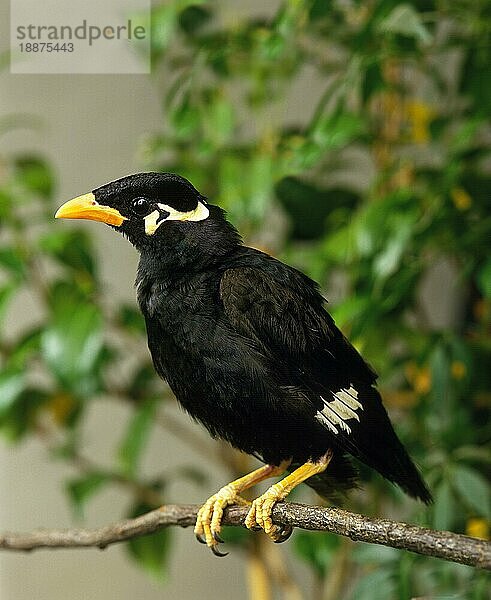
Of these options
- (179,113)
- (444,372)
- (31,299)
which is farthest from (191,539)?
(179,113)

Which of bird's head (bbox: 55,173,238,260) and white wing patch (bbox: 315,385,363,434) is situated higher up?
bird's head (bbox: 55,173,238,260)

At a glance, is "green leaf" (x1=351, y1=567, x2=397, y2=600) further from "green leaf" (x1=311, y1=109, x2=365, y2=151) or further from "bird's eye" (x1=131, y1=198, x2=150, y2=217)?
"bird's eye" (x1=131, y1=198, x2=150, y2=217)

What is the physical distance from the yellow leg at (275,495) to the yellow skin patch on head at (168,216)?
0.45ft

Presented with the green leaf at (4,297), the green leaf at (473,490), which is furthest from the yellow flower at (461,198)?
the green leaf at (4,297)

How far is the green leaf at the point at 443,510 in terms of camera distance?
2.57 ft

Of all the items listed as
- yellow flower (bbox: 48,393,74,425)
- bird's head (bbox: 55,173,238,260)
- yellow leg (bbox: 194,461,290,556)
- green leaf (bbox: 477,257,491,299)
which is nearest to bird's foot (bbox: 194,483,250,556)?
yellow leg (bbox: 194,461,290,556)

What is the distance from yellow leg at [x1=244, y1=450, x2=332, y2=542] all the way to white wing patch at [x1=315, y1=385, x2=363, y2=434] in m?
0.02

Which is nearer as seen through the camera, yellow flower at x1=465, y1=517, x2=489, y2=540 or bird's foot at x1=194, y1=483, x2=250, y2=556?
bird's foot at x1=194, y1=483, x2=250, y2=556

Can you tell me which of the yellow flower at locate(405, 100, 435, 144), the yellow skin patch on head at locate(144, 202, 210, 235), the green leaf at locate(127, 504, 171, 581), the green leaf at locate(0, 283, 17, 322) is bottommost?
the green leaf at locate(127, 504, 171, 581)

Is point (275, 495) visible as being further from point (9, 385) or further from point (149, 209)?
point (9, 385)

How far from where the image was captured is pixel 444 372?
82 cm

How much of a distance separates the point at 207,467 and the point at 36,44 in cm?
103

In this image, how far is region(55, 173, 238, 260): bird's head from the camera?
1.11 feet

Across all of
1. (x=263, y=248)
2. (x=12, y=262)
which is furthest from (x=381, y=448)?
(x=263, y=248)
